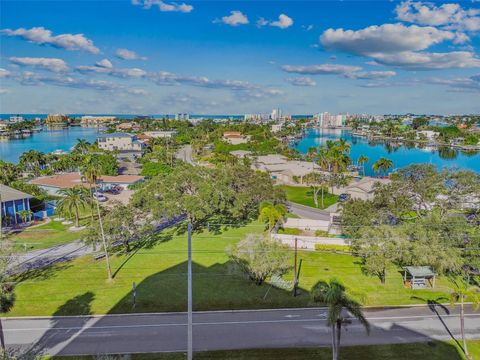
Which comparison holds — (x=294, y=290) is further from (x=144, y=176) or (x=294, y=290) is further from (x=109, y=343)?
(x=144, y=176)

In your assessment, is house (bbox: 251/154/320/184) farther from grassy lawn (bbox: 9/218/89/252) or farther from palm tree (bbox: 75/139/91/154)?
grassy lawn (bbox: 9/218/89/252)

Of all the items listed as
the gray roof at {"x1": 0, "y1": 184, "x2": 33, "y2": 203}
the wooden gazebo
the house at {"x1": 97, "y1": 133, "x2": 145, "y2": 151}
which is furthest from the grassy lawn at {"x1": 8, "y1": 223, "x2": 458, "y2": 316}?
the house at {"x1": 97, "y1": 133, "x2": 145, "y2": 151}

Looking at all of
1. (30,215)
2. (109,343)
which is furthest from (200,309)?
(30,215)

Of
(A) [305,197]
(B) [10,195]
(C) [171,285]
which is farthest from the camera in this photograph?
(A) [305,197]

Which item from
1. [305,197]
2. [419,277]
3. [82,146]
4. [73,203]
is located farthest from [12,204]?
[419,277]

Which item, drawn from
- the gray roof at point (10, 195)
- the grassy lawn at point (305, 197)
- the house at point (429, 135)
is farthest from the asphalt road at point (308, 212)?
the house at point (429, 135)

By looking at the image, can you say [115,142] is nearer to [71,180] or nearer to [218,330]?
[71,180]

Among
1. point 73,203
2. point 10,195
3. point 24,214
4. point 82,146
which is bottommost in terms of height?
point 24,214

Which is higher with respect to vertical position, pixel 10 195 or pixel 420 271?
pixel 10 195
